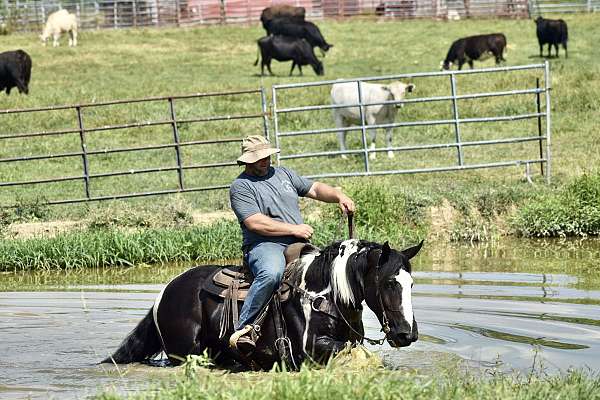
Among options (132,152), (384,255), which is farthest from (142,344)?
(132,152)

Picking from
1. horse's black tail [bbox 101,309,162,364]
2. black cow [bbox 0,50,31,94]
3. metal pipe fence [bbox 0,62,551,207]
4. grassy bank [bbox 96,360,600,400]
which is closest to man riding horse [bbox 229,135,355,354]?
horse's black tail [bbox 101,309,162,364]

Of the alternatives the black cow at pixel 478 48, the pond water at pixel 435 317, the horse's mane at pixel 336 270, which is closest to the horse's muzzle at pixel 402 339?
the horse's mane at pixel 336 270

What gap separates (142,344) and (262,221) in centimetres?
142

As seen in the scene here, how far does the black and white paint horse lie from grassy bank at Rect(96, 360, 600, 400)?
0.78m

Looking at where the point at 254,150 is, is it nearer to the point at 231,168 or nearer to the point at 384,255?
the point at 384,255

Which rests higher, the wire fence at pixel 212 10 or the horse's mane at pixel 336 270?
the wire fence at pixel 212 10

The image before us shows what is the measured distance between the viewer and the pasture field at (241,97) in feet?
60.3

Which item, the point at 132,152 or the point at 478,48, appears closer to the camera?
the point at 132,152

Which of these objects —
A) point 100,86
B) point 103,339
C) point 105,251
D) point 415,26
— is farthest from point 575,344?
point 415,26

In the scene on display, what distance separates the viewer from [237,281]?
8305 mm

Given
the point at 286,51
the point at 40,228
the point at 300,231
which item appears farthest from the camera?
the point at 286,51

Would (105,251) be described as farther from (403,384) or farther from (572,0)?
(572,0)

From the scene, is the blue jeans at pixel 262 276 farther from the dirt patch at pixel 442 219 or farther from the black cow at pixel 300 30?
the black cow at pixel 300 30

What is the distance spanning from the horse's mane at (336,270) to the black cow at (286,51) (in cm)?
2715
